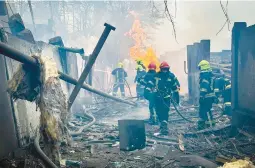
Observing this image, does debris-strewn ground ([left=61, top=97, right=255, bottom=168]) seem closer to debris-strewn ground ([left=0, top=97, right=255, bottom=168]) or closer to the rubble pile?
debris-strewn ground ([left=0, top=97, right=255, bottom=168])

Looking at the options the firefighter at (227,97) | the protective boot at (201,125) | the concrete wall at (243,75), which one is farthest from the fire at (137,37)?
the concrete wall at (243,75)

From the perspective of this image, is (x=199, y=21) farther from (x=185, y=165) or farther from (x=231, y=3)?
(x=185, y=165)

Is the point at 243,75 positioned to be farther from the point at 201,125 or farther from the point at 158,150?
the point at 158,150

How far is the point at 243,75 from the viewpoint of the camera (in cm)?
729

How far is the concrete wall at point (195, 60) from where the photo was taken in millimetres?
12414

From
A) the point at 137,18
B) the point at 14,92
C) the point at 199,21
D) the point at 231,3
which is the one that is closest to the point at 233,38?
the point at 14,92

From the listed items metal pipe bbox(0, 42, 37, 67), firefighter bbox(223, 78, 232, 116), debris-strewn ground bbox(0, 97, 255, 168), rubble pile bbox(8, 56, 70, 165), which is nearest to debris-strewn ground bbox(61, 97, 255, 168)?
debris-strewn ground bbox(0, 97, 255, 168)

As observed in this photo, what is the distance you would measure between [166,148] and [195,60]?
7335 millimetres

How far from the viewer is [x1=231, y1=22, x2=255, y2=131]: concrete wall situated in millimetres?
6859

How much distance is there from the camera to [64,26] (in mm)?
39781

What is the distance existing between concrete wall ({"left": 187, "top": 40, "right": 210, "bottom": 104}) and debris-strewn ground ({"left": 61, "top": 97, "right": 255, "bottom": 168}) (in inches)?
143

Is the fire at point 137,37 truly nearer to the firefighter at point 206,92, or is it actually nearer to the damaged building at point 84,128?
the damaged building at point 84,128

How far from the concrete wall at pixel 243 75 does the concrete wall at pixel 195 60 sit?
4.77m

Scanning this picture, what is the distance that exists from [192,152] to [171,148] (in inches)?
24.8
